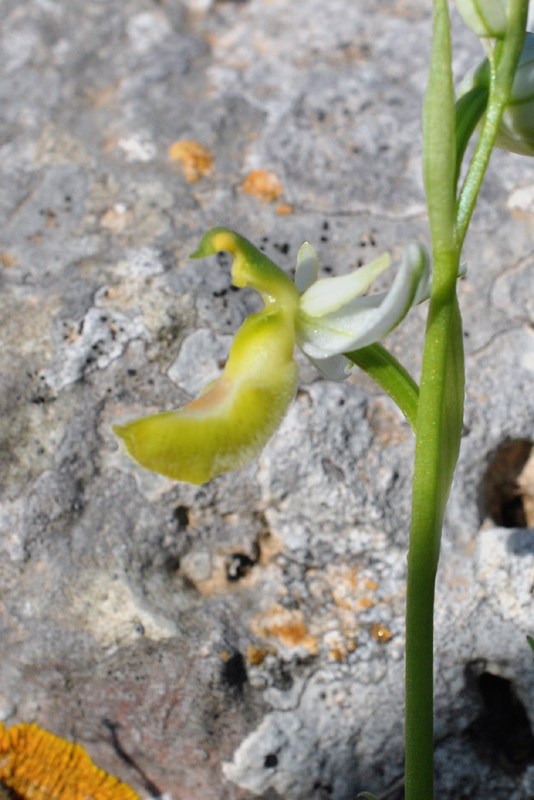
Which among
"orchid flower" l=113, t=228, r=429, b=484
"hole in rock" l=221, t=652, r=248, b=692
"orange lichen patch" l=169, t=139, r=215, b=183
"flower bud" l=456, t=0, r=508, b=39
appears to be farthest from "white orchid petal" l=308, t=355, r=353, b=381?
"orange lichen patch" l=169, t=139, r=215, b=183

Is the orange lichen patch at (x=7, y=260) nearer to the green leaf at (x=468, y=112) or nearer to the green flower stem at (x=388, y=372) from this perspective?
the green flower stem at (x=388, y=372)

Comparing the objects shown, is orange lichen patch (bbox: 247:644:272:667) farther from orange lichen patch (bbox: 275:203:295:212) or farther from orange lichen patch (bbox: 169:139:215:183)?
orange lichen patch (bbox: 169:139:215:183)

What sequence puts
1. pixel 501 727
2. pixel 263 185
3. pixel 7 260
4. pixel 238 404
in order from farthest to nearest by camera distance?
pixel 263 185 < pixel 7 260 < pixel 501 727 < pixel 238 404

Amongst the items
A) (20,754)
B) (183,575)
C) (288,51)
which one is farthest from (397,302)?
(288,51)

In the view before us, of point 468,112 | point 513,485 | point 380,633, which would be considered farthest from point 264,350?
point 513,485

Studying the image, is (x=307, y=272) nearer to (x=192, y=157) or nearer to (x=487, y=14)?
(x=487, y=14)

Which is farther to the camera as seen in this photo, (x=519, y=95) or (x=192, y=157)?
(x=192, y=157)
